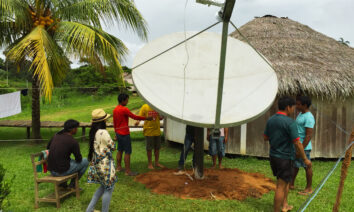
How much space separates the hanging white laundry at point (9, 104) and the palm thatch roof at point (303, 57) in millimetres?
9293

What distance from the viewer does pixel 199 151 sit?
16.9 ft

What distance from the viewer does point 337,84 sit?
24.2 ft

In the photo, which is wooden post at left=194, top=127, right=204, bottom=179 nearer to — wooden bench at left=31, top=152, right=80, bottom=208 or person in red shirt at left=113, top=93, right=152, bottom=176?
person in red shirt at left=113, top=93, right=152, bottom=176

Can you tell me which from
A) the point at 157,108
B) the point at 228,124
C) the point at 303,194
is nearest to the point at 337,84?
the point at 303,194

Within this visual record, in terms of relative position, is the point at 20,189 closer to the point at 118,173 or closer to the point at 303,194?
the point at 118,173

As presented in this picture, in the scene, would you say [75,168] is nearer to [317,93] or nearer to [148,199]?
[148,199]

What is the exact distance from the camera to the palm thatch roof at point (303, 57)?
290 inches

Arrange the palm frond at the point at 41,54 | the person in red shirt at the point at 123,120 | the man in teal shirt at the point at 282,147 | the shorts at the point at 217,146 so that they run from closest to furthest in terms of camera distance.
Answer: the man in teal shirt at the point at 282,147
the person in red shirt at the point at 123,120
the shorts at the point at 217,146
the palm frond at the point at 41,54

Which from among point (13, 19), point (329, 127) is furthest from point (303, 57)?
point (13, 19)

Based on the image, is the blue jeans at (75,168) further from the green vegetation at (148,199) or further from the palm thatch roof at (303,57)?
the palm thatch roof at (303,57)

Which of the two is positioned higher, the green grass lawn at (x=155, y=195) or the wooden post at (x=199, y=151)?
the wooden post at (x=199, y=151)

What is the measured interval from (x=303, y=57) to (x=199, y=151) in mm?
5243

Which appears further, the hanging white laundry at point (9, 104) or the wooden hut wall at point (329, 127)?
the hanging white laundry at point (9, 104)

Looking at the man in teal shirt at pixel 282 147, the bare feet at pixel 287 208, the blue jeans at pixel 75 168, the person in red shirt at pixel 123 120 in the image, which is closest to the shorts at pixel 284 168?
the man in teal shirt at pixel 282 147
